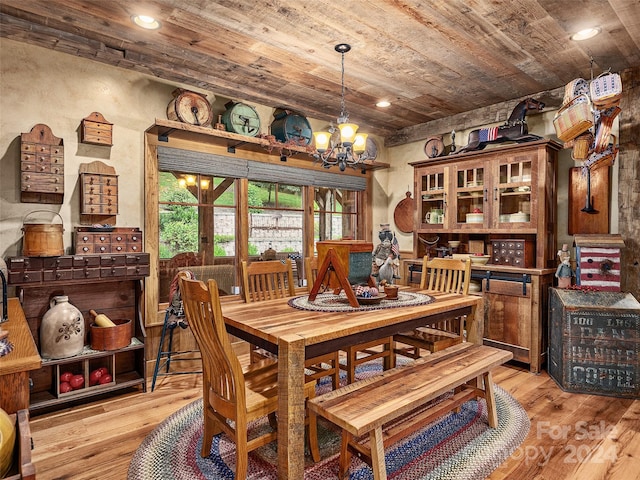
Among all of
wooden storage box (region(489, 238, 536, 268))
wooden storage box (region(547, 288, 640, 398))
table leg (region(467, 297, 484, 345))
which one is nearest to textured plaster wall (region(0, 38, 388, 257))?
table leg (region(467, 297, 484, 345))

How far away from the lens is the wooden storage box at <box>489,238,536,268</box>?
372 cm

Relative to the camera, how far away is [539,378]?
11.1ft

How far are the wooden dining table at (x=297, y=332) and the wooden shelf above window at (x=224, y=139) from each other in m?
1.77

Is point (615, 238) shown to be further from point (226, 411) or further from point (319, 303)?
point (226, 411)

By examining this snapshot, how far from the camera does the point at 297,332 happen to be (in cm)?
189

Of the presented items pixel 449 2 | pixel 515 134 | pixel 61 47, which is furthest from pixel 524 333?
pixel 61 47

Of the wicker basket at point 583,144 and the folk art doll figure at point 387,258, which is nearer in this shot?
the wicker basket at point 583,144

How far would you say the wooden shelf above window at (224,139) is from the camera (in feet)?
11.0

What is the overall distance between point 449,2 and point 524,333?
2.89m

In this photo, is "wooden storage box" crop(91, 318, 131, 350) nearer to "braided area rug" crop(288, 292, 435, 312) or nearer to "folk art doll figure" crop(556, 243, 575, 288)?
"braided area rug" crop(288, 292, 435, 312)

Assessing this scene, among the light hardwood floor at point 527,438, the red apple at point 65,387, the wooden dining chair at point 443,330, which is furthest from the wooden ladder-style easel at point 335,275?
the red apple at point 65,387

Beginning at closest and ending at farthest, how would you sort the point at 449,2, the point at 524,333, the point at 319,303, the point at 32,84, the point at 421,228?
1. the point at 449,2
2. the point at 319,303
3. the point at 32,84
4. the point at 524,333
5. the point at 421,228

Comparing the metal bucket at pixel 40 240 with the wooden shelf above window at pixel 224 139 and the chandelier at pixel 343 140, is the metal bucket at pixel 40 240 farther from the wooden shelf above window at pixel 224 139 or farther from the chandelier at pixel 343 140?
the chandelier at pixel 343 140

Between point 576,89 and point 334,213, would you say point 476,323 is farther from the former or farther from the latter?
point 334,213
